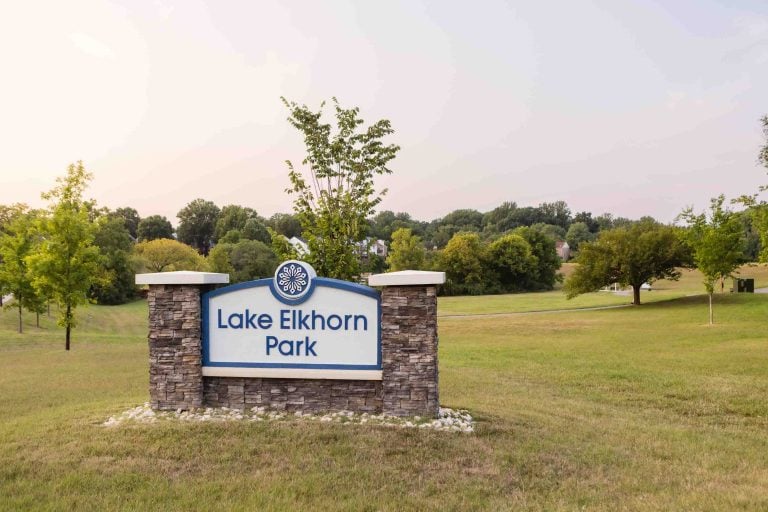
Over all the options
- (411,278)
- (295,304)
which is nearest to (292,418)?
(295,304)

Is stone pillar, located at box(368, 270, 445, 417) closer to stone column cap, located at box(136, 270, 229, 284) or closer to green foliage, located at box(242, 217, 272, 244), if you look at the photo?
stone column cap, located at box(136, 270, 229, 284)

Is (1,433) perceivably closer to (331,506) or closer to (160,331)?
(160,331)

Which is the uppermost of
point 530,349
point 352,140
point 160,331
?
point 352,140

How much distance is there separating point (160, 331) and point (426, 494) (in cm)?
425

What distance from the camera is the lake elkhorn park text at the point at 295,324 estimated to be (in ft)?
23.1

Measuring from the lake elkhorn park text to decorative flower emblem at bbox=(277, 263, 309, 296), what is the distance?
258mm

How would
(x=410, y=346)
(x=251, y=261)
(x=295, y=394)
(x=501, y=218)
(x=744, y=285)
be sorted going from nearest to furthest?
(x=410, y=346) → (x=295, y=394) → (x=744, y=285) → (x=251, y=261) → (x=501, y=218)

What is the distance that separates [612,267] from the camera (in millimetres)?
34781

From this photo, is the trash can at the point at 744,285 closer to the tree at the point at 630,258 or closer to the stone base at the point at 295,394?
the tree at the point at 630,258

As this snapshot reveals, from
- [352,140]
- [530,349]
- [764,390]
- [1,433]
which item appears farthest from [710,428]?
[530,349]

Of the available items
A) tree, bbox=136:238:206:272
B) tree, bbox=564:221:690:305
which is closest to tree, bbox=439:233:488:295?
tree, bbox=136:238:206:272

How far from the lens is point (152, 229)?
88875 mm

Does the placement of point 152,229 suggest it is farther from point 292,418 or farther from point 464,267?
point 292,418

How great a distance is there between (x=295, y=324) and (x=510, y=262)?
61.1 metres
